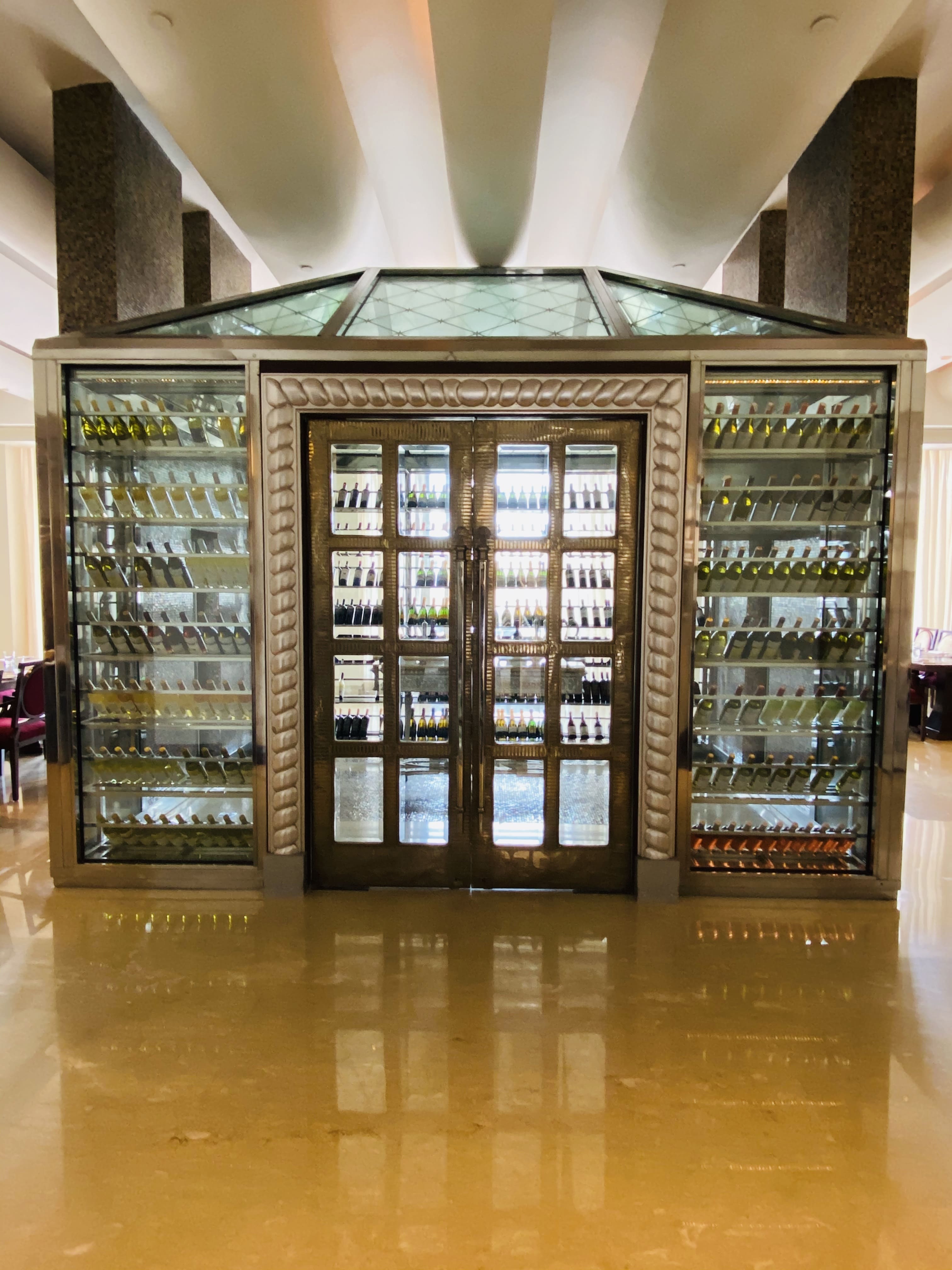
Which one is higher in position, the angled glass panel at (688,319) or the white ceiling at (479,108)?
the white ceiling at (479,108)

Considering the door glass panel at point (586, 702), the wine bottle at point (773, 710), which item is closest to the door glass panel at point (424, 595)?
the door glass panel at point (586, 702)

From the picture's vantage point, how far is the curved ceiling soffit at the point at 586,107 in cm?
356

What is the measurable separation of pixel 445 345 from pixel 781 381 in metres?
1.80

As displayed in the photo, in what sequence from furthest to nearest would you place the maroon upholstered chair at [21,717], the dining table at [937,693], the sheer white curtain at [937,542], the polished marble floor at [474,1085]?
the sheer white curtain at [937,542] < the dining table at [937,693] < the maroon upholstered chair at [21,717] < the polished marble floor at [474,1085]

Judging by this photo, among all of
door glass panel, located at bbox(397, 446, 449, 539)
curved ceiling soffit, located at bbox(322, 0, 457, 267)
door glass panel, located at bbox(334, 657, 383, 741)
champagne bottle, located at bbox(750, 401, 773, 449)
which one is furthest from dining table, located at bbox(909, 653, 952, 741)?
curved ceiling soffit, located at bbox(322, 0, 457, 267)

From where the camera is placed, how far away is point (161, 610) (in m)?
3.98

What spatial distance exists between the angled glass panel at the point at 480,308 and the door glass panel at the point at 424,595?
1.15 m

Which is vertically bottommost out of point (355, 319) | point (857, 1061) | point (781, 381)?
point (857, 1061)

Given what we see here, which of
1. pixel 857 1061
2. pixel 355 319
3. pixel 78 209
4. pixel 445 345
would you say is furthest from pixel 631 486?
pixel 78 209

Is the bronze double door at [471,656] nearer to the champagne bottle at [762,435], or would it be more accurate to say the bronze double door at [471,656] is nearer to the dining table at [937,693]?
the champagne bottle at [762,435]

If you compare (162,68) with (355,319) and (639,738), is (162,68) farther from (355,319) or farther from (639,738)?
(639,738)

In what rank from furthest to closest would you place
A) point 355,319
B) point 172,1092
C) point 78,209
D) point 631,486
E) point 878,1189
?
point 78,209 < point 355,319 < point 631,486 < point 172,1092 < point 878,1189

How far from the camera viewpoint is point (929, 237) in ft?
18.1

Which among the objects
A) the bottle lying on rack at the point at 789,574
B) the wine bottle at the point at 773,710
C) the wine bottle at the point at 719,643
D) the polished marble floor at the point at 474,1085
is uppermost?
the bottle lying on rack at the point at 789,574
